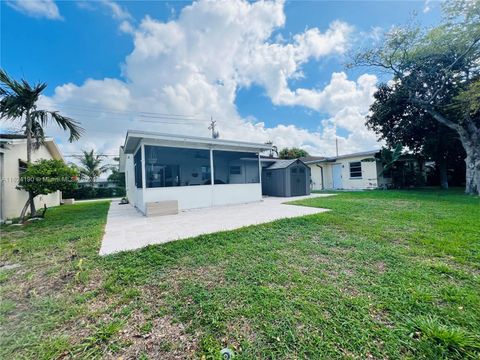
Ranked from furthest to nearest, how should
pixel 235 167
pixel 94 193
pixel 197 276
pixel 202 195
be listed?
pixel 94 193, pixel 235 167, pixel 202 195, pixel 197 276

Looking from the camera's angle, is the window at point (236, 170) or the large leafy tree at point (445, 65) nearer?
the window at point (236, 170)

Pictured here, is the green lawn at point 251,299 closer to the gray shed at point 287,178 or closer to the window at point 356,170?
the gray shed at point 287,178

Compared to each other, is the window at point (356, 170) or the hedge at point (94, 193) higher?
the window at point (356, 170)

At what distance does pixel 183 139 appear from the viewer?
8234mm

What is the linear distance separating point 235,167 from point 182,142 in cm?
299

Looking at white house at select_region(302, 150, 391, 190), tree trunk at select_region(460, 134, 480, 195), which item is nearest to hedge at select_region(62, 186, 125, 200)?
white house at select_region(302, 150, 391, 190)

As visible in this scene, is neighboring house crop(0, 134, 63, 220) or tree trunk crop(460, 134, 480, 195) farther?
tree trunk crop(460, 134, 480, 195)

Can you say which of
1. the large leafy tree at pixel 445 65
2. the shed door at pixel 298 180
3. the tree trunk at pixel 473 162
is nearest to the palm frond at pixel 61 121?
the shed door at pixel 298 180

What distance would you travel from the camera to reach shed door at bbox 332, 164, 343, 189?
1812 cm

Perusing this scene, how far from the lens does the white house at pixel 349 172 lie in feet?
52.5

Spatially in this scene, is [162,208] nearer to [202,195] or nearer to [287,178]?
[202,195]

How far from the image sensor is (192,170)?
888 cm

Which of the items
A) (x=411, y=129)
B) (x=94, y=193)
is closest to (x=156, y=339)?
(x=411, y=129)

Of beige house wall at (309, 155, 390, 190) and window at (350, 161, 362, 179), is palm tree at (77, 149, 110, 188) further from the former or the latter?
window at (350, 161, 362, 179)
